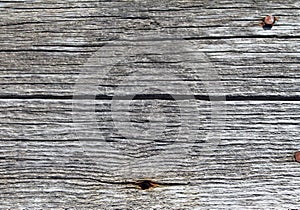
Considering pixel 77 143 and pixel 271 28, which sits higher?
pixel 271 28

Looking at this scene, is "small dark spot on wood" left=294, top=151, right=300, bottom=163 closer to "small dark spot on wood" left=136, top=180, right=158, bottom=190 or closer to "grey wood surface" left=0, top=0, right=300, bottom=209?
"grey wood surface" left=0, top=0, right=300, bottom=209

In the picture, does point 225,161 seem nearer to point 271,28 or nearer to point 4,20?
point 271,28

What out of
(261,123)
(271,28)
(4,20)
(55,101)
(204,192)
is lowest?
(204,192)

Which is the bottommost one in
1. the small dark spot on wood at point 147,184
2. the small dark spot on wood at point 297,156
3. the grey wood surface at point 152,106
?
the small dark spot on wood at point 147,184

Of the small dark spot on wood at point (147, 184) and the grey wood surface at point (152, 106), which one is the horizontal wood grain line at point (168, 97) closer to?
the grey wood surface at point (152, 106)

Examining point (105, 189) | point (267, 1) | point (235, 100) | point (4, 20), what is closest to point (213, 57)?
point (235, 100)

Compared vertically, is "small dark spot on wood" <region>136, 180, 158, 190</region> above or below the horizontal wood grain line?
below

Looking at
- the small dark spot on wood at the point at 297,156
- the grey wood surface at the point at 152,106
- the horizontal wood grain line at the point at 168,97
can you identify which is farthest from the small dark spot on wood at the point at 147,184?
the small dark spot on wood at the point at 297,156

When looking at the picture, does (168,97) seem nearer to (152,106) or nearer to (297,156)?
(152,106)

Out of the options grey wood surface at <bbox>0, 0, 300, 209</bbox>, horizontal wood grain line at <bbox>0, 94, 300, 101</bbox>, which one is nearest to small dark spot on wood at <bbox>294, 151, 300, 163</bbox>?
grey wood surface at <bbox>0, 0, 300, 209</bbox>
